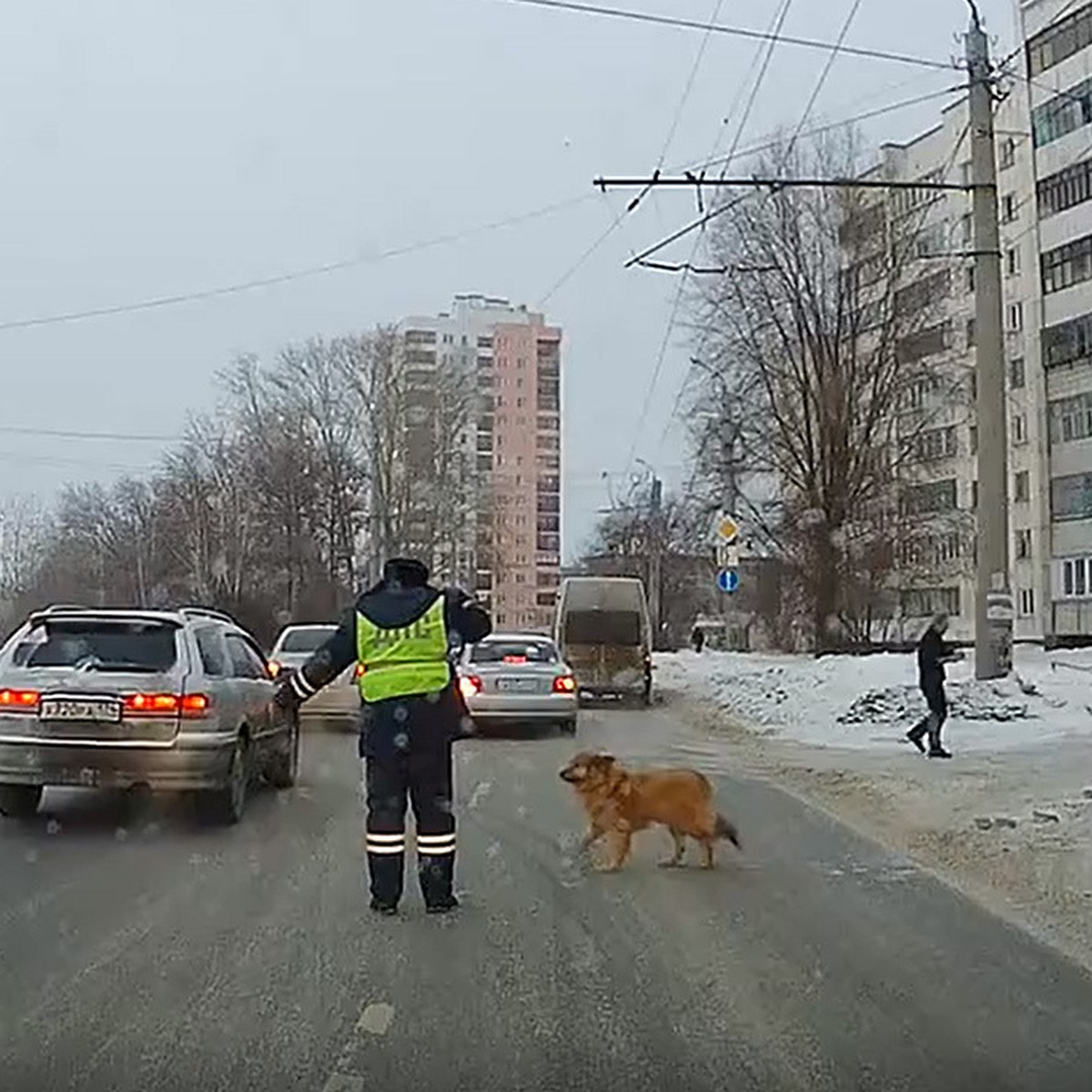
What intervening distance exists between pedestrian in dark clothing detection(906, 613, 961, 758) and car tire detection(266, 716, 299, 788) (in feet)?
24.1

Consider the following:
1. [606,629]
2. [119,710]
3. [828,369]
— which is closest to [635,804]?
Answer: [119,710]

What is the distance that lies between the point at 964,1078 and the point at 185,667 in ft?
26.6

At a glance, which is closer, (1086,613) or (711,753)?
(711,753)

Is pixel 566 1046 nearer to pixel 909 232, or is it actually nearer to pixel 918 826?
pixel 918 826

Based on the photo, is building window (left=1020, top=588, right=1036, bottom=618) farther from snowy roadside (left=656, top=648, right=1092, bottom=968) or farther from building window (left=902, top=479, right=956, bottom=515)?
snowy roadside (left=656, top=648, right=1092, bottom=968)

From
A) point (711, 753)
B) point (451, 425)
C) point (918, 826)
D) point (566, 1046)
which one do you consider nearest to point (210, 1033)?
point (566, 1046)

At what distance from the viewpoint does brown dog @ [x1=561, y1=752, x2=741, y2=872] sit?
1127 centimetres

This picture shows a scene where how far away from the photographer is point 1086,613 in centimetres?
6216

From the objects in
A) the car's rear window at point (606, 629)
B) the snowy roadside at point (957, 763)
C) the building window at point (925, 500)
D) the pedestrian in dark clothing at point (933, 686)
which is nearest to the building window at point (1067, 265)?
the building window at point (925, 500)

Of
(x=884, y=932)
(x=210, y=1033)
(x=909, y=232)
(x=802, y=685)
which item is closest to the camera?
(x=210, y=1033)

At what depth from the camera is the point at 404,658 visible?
950 cm

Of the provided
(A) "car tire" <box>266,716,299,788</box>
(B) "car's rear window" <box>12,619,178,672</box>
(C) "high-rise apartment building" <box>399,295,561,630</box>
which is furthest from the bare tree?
(B) "car's rear window" <box>12,619,178,672</box>

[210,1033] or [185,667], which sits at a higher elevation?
[185,667]

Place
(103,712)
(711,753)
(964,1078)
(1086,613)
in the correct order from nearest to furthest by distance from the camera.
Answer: (964,1078) → (103,712) → (711,753) → (1086,613)
